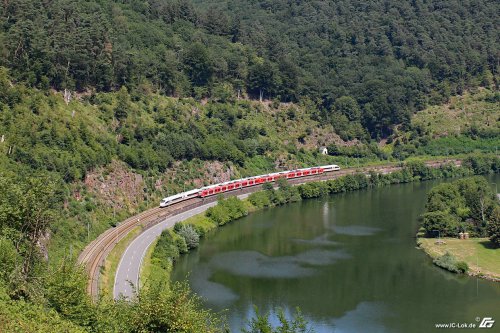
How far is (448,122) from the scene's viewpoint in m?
179

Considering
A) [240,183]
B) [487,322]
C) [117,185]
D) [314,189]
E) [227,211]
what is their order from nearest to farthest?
[487,322], [117,185], [227,211], [240,183], [314,189]

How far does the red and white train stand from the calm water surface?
26.7ft

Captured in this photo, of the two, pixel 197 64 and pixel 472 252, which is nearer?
pixel 472 252

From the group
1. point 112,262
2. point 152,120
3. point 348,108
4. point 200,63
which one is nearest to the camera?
point 112,262

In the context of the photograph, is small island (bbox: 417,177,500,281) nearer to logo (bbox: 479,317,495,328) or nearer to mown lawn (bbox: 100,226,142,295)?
logo (bbox: 479,317,495,328)

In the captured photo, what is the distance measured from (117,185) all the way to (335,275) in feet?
117

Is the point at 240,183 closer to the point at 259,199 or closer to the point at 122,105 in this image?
the point at 259,199

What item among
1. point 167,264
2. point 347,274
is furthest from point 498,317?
point 167,264

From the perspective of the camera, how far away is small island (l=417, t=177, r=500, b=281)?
86438 millimetres

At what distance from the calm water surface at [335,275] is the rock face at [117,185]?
13081mm

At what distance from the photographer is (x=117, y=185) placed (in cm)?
10488

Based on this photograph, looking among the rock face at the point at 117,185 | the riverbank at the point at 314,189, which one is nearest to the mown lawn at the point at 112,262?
the riverbank at the point at 314,189

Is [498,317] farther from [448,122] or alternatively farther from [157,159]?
[448,122]

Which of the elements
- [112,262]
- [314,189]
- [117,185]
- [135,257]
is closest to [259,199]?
[314,189]
